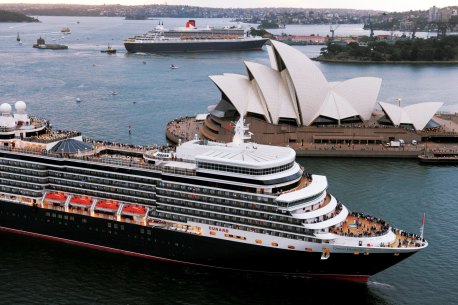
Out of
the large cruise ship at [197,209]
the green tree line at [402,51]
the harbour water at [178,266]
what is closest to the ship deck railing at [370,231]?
the large cruise ship at [197,209]

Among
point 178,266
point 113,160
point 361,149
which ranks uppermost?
point 113,160

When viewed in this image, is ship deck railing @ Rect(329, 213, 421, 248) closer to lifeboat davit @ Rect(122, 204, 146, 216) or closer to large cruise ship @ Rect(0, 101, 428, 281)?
large cruise ship @ Rect(0, 101, 428, 281)

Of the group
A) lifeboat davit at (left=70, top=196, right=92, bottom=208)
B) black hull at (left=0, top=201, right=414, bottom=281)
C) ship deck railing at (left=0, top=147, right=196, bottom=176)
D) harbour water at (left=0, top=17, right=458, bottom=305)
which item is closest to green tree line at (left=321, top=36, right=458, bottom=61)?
harbour water at (left=0, top=17, right=458, bottom=305)

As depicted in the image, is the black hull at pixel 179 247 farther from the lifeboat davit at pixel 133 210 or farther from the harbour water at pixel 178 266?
the lifeboat davit at pixel 133 210

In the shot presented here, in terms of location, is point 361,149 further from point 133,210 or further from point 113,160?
point 133,210

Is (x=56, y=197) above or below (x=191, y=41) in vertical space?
below

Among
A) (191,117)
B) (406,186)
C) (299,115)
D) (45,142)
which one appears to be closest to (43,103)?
(191,117)

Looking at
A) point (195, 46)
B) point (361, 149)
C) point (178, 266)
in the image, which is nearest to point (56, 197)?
point (178, 266)
